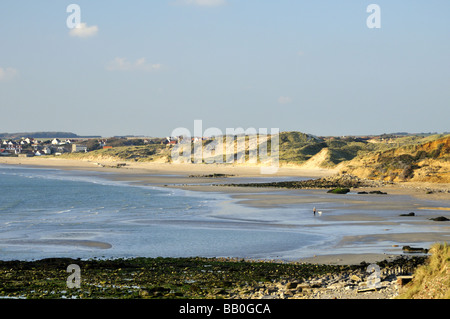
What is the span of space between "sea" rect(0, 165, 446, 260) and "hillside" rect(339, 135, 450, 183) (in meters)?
19.5

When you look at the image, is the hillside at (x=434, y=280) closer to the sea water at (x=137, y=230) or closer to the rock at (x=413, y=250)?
the rock at (x=413, y=250)

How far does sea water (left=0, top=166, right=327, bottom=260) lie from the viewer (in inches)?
1053

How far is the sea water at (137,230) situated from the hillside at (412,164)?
86.5 ft

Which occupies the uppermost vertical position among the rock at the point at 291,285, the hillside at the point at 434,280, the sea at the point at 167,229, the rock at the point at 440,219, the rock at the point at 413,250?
the hillside at the point at 434,280

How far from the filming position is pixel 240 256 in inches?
989

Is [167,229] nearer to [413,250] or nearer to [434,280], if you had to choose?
[413,250]

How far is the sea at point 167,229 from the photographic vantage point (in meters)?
26.5

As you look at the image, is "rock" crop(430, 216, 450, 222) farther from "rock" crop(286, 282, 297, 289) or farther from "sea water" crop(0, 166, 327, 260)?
"rock" crop(286, 282, 297, 289)

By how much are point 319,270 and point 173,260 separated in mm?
6244

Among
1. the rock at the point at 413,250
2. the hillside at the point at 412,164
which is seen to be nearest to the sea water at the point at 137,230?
the rock at the point at 413,250

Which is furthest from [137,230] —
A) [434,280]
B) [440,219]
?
[434,280]

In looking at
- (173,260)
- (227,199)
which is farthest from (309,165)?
(173,260)

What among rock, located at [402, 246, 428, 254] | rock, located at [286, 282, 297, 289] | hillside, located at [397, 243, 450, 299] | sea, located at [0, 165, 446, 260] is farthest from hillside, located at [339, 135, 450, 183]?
hillside, located at [397, 243, 450, 299]

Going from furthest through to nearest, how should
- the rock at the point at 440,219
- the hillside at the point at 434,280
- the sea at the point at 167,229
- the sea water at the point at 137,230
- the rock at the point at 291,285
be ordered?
1. the rock at the point at 440,219
2. the sea water at the point at 137,230
3. the sea at the point at 167,229
4. the rock at the point at 291,285
5. the hillside at the point at 434,280
